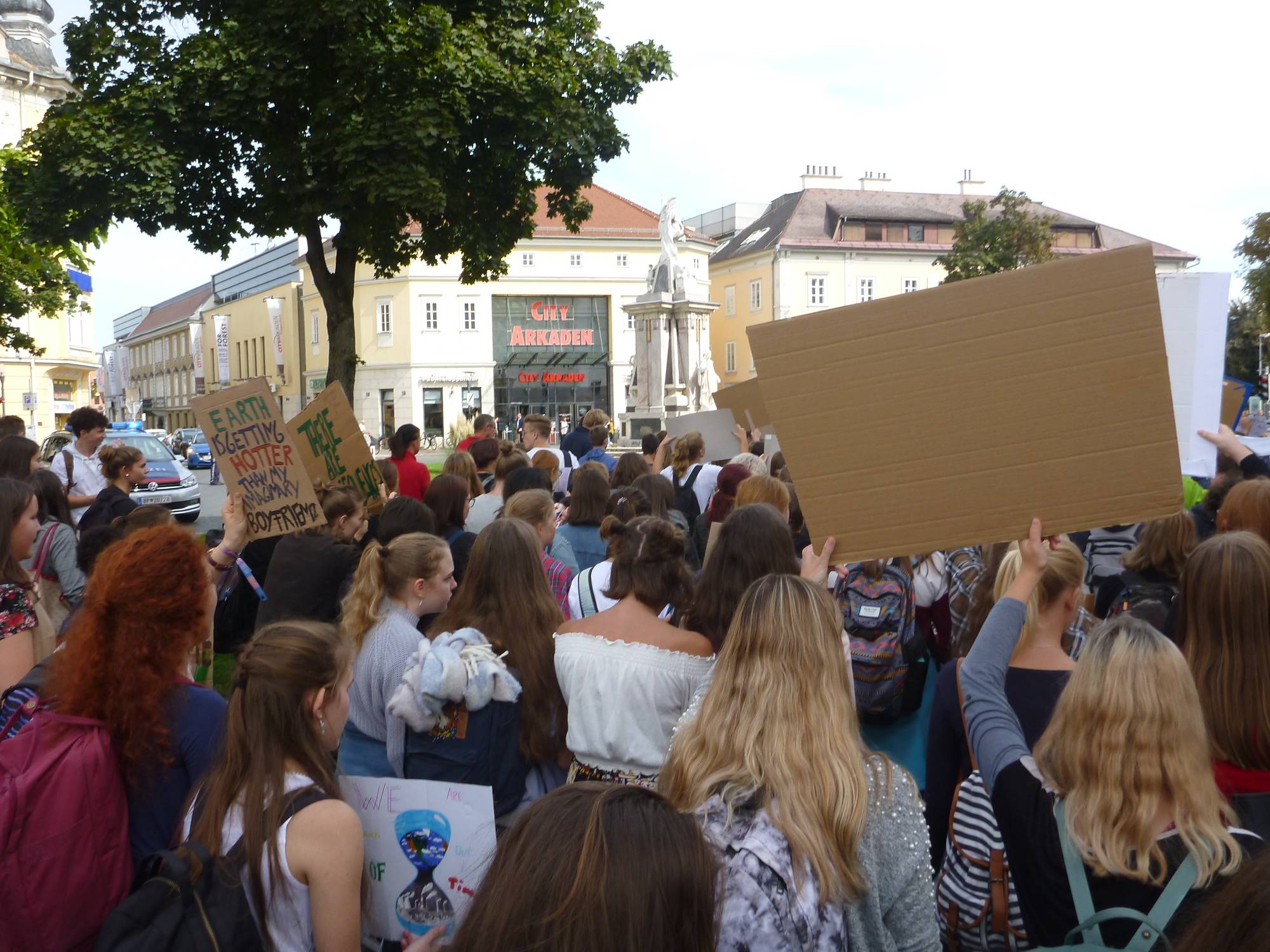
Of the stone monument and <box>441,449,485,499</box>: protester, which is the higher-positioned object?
the stone monument

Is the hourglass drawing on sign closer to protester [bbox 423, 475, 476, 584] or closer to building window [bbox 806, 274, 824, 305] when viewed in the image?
protester [bbox 423, 475, 476, 584]

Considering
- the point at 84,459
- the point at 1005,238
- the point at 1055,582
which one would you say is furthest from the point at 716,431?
the point at 1005,238

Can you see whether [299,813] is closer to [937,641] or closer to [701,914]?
[701,914]

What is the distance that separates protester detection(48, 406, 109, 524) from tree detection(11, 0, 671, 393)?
11.2 ft

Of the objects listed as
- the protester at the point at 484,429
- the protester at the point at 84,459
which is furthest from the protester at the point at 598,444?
the protester at the point at 84,459

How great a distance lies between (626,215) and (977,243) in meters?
28.7

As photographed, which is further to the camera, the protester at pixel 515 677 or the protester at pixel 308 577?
the protester at pixel 308 577

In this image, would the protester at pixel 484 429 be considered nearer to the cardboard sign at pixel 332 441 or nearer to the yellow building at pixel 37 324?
the cardboard sign at pixel 332 441

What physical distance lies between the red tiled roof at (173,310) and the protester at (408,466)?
93.9 meters

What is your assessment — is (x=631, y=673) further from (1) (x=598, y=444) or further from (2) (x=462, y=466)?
(1) (x=598, y=444)

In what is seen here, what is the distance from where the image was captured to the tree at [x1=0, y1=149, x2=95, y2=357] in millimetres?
20078

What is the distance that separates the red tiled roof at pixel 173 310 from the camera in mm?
100750

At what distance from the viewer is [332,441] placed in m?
7.04

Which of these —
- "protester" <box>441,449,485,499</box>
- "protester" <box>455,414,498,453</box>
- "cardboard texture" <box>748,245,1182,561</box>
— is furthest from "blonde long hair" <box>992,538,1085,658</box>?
"protester" <box>455,414,498,453</box>
